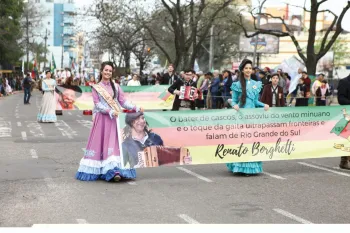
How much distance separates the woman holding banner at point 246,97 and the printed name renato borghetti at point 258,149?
201mm

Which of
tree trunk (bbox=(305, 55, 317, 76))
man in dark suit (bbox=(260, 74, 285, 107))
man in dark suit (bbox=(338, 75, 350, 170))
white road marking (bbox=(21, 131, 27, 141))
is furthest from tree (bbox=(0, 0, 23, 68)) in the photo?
man in dark suit (bbox=(338, 75, 350, 170))

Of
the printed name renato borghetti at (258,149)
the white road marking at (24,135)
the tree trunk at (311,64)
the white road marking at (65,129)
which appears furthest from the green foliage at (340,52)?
the printed name renato borghetti at (258,149)

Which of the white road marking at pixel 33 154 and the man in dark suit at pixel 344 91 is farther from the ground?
the man in dark suit at pixel 344 91

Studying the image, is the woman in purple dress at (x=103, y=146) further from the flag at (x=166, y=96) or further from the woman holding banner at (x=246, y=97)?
the flag at (x=166, y=96)

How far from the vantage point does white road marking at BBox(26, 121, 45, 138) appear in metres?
18.9

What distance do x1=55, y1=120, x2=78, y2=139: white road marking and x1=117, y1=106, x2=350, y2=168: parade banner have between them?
7280mm

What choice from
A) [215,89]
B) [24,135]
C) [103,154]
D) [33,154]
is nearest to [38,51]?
[215,89]

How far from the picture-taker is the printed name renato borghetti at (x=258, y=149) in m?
11.5

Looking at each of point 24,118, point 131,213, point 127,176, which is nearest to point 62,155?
point 127,176

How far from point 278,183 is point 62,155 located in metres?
5.04

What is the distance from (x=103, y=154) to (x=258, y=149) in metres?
2.51

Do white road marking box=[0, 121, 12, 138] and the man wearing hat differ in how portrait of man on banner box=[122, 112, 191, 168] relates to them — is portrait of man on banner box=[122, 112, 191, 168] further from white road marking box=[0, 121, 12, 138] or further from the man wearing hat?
white road marking box=[0, 121, 12, 138]

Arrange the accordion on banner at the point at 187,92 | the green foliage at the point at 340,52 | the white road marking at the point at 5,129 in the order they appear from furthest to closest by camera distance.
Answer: the green foliage at the point at 340,52, the white road marking at the point at 5,129, the accordion on banner at the point at 187,92

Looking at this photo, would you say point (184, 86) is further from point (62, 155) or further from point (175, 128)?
point (175, 128)
